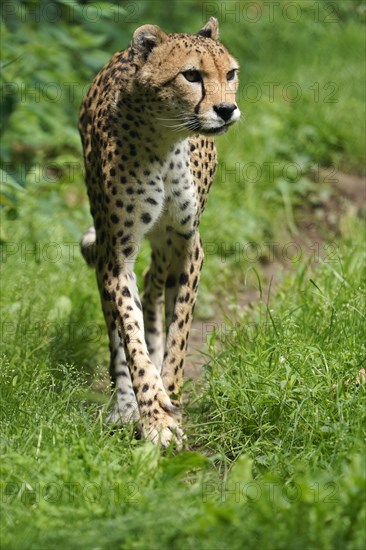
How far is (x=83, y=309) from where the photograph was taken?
605cm

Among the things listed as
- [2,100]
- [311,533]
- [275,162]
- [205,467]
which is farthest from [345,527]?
[275,162]

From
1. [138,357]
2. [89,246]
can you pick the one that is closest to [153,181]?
Answer: [138,357]

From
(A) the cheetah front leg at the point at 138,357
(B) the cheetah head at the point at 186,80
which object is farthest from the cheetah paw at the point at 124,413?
(B) the cheetah head at the point at 186,80

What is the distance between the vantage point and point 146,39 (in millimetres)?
4742

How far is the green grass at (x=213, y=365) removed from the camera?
132 inches

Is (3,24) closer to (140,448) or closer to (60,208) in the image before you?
(60,208)

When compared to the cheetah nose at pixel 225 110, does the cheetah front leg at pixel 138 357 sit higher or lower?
lower

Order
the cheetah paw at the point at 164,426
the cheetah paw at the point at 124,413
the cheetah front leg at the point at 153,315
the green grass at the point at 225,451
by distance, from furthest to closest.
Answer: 1. the cheetah front leg at the point at 153,315
2. the cheetah paw at the point at 124,413
3. the cheetah paw at the point at 164,426
4. the green grass at the point at 225,451

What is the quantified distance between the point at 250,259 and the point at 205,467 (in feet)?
11.1

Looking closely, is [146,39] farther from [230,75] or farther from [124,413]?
[124,413]

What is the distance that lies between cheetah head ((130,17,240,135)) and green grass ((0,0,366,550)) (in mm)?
984

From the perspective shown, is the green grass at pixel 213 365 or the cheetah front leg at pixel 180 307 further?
the cheetah front leg at pixel 180 307

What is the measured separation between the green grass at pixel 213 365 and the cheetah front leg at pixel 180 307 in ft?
0.41

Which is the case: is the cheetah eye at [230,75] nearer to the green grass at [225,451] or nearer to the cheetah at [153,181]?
the cheetah at [153,181]
